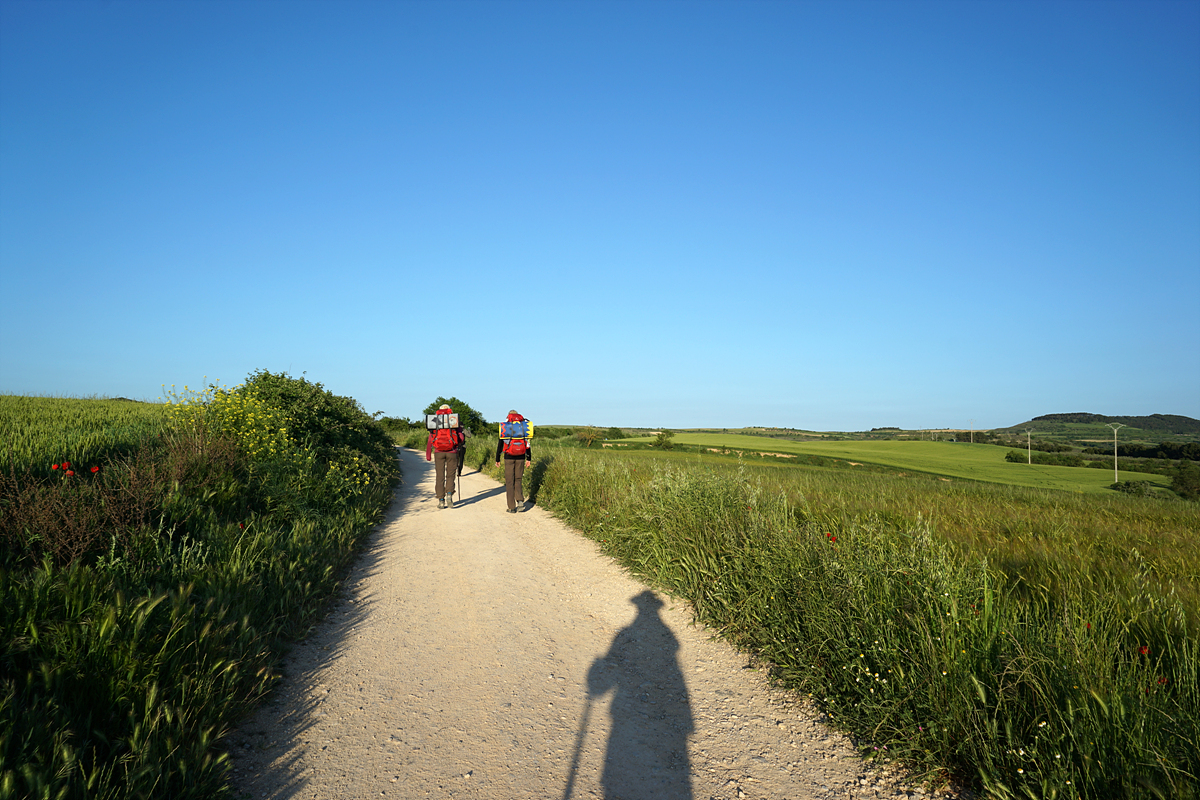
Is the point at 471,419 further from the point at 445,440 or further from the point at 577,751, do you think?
the point at 577,751

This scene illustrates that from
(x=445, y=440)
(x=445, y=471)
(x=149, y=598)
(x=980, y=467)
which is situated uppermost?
(x=445, y=440)

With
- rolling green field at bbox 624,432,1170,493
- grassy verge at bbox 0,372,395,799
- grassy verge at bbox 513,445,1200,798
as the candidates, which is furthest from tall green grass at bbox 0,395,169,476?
rolling green field at bbox 624,432,1170,493

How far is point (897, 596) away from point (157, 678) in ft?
15.7

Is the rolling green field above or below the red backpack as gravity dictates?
below

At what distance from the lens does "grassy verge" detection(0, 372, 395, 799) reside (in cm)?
269

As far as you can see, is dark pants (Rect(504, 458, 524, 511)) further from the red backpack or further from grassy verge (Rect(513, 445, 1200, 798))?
grassy verge (Rect(513, 445, 1200, 798))

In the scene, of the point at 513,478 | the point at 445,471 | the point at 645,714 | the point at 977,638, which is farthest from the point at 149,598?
the point at 445,471

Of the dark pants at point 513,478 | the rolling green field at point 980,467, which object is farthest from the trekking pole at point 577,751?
the rolling green field at point 980,467

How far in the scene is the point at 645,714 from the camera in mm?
3762

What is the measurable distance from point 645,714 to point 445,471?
941cm

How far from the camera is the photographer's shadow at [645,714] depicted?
9.93 ft

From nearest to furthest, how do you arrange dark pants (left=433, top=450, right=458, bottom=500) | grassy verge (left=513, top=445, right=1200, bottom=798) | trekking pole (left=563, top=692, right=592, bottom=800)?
grassy verge (left=513, top=445, right=1200, bottom=798)
trekking pole (left=563, top=692, right=592, bottom=800)
dark pants (left=433, top=450, right=458, bottom=500)

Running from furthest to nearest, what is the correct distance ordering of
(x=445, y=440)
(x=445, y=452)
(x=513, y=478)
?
(x=445, y=452), (x=445, y=440), (x=513, y=478)

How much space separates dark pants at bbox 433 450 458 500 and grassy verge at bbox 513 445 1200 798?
6.67 m
